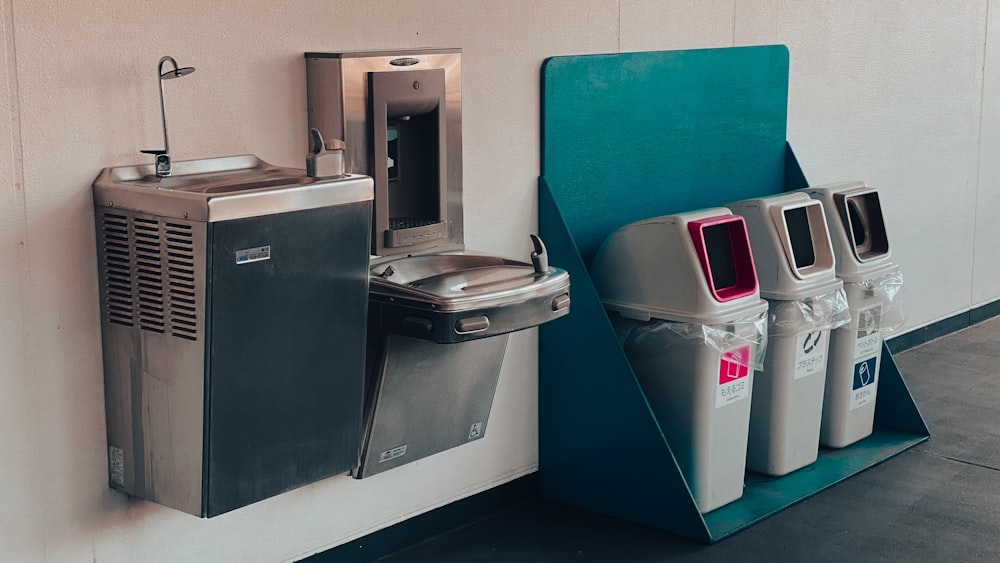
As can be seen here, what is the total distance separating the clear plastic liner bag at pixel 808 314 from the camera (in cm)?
407

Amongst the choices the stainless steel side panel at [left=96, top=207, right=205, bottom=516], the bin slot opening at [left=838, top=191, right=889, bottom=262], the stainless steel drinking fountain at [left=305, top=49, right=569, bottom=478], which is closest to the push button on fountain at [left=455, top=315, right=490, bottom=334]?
the stainless steel drinking fountain at [left=305, top=49, right=569, bottom=478]

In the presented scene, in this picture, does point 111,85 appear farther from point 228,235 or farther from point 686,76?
point 686,76

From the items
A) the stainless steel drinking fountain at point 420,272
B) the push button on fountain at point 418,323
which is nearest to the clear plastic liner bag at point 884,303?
the stainless steel drinking fountain at point 420,272

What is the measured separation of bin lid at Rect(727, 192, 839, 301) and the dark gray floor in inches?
28.8

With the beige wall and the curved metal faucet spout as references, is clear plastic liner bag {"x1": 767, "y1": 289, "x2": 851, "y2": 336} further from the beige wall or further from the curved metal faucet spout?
the curved metal faucet spout

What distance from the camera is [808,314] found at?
4117mm

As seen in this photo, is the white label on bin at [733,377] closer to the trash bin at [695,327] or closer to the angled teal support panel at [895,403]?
the trash bin at [695,327]

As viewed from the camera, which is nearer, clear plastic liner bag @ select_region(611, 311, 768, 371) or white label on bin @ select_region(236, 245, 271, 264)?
white label on bin @ select_region(236, 245, 271, 264)

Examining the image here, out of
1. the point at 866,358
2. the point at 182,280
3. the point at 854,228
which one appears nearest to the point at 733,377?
the point at 866,358

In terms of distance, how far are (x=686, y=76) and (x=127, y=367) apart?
2.43 metres

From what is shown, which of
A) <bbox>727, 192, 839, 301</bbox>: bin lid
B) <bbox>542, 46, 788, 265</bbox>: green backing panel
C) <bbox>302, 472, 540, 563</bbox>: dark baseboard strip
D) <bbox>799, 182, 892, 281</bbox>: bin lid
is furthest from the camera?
<bbox>799, 182, 892, 281</bbox>: bin lid

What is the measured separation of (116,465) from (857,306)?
2.75 m

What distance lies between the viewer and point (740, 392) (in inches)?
153

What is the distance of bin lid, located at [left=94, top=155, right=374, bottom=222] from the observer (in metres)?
2.51
